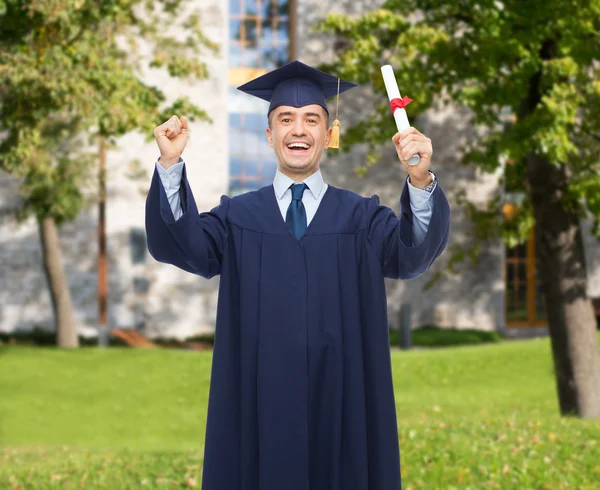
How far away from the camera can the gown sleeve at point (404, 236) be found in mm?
2916

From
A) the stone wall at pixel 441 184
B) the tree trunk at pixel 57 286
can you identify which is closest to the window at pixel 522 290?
the stone wall at pixel 441 184

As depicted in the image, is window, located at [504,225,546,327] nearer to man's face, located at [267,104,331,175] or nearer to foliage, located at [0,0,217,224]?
foliage, located at [0,0,217,224]

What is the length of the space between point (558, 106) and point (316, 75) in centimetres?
543

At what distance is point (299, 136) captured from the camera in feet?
10.4

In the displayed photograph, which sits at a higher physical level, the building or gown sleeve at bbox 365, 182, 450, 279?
the building

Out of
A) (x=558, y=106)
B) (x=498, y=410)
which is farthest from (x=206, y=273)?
(x=498, y=410)

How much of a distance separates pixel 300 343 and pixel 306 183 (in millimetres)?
637

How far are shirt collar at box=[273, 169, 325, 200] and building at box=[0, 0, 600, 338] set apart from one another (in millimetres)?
14278

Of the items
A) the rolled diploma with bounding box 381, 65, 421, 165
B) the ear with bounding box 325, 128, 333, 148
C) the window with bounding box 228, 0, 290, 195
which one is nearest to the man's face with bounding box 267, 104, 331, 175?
the ear with bounding box 325, 128, 333, 148

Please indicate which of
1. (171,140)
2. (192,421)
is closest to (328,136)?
(171,140)

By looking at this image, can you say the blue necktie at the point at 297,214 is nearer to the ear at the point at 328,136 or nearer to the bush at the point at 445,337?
the ear at the point at 328,136

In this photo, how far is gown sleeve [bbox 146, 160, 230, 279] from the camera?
2998 millimetres

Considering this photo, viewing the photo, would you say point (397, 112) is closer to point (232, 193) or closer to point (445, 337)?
point (232, 193)

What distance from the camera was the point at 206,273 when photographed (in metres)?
3.23
